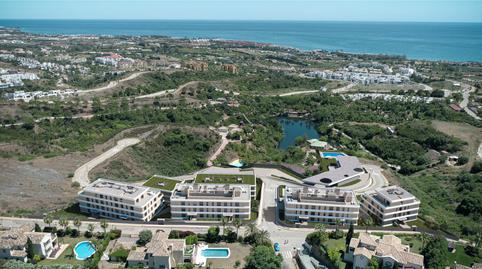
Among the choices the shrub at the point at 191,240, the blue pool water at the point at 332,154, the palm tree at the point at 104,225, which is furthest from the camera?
the blue pool water at the point at 332,154

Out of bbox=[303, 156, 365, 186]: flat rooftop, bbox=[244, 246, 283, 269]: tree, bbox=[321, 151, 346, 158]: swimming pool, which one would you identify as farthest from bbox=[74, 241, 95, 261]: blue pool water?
bbox=[321, 151, 346, 158]: swimming pool

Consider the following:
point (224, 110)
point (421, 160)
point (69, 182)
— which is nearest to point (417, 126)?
point (421, 160)

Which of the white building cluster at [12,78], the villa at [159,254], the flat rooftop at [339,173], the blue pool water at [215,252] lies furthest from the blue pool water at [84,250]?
the white building cluster at [12,78]

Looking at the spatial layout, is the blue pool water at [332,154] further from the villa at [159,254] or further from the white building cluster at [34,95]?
the white building cluster at [34,95]

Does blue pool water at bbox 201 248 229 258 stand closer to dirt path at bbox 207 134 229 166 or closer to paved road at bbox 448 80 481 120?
dirt path at bbox 207 134 229 166

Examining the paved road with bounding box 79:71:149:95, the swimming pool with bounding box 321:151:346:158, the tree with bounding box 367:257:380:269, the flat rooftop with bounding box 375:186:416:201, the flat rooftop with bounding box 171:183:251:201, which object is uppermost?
the paved road with bounding box 79:71:149:95

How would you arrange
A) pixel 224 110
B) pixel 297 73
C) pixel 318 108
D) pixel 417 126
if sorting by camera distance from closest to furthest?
pixel 417 126 < pixel 224 110 < pixel 318 108 < pixel 297 73

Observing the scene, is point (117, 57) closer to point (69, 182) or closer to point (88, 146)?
point (88, 146)
